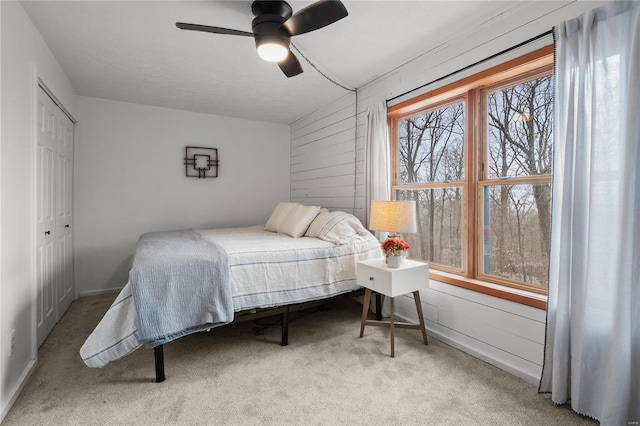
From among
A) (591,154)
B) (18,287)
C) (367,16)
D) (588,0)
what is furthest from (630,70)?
(18,287)

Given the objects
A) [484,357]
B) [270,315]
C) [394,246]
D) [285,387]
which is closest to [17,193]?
[270,315]

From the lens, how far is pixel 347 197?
→ 3748mm

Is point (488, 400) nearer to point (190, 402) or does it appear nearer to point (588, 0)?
point (190, 402)

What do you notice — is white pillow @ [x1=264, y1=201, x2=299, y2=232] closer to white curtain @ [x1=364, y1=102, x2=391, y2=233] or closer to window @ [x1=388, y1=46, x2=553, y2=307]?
white curtain @ [x1=364, y1=102, x2=391, y2=233]

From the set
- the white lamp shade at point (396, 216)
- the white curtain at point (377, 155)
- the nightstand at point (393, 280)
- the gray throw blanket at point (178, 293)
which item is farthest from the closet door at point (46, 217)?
the white curtain at point (377, 155)

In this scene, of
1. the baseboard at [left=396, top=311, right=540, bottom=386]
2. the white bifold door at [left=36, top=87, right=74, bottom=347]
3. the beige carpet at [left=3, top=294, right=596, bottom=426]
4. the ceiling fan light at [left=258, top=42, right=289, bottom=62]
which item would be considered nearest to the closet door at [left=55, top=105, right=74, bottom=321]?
the white bifold door at [left=36, top=87, right=74, bottom=347]

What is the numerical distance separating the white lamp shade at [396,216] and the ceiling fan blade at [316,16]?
138cm

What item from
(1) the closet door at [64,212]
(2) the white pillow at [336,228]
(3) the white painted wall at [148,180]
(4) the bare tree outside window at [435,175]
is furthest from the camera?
(3) the white painted wall at [148,180]

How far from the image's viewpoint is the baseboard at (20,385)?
1.69 meters

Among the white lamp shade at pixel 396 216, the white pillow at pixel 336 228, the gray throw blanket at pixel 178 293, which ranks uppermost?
the white lamp shade at pixel 396 216

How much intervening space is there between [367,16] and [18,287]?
295 cm

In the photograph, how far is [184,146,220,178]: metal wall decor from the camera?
14.5 feet

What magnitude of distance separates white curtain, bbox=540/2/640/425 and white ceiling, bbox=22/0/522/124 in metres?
0.72

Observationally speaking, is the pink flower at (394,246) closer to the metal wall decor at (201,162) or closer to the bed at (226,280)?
the bed at (226,280)
